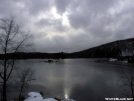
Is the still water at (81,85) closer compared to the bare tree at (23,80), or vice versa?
the bare tree at (23,80)

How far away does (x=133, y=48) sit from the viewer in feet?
621

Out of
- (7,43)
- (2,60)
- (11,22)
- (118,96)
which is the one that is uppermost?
(11,22)

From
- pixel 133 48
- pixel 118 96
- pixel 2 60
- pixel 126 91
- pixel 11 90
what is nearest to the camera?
pixel 2 60

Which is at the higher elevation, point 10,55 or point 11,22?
point 11,22

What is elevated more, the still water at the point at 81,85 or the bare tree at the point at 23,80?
the bare tree at the point at 23,80

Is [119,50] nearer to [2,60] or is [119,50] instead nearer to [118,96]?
[118,96]

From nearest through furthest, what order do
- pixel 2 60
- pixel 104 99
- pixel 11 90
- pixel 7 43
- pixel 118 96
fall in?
pixel 7 43 < pixel 2 60 < pixel 104 99 < pixel 118 96 < pixel 11 90

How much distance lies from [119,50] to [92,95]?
180 meters

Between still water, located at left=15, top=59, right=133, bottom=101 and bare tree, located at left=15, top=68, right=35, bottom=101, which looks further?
still water, located at left=15, top=59, right=133, bottom=101

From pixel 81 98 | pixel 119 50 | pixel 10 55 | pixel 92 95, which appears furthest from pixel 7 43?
pixel 119 50

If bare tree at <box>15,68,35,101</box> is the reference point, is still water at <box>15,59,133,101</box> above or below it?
below

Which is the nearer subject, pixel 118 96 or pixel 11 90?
pixel 118 96

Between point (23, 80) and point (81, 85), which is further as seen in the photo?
point (81, 85)

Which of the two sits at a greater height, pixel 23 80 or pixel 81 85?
pixel 23 80
